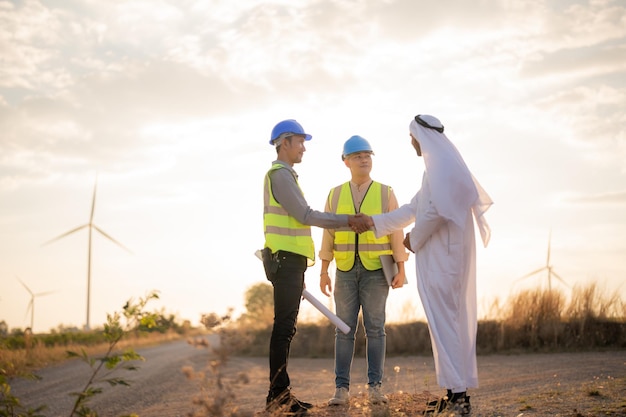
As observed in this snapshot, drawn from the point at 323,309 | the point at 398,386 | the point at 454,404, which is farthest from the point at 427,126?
the point at 398,386

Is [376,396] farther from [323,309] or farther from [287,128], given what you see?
[287,128]

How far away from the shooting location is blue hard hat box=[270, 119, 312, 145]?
6.63m

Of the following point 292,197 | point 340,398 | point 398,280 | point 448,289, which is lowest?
point 340,398

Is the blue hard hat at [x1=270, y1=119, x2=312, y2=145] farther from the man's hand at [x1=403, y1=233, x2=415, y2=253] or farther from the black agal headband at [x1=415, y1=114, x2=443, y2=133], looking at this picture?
the man's hand at [x1=403, y1=233, x2=415, y2=253]

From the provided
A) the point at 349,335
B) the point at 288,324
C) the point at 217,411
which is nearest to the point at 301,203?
the point at 288,324

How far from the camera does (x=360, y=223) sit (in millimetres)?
6910

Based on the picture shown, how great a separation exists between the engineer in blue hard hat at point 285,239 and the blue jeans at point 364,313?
0.63 m

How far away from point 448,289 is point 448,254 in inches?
11.7

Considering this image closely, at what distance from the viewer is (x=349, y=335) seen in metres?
7.10

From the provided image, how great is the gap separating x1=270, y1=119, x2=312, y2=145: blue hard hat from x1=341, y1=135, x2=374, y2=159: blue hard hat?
2.29 feet

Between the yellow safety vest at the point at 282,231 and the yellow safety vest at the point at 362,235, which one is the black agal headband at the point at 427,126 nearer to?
the yellow safety vest at the point at 362,235

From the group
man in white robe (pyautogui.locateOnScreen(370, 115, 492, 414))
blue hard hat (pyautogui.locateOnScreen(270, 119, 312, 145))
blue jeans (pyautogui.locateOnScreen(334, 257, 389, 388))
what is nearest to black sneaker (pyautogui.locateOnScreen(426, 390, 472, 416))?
man in white robe (pyautogui.locateOnScreen(370, 115, 492, 414))

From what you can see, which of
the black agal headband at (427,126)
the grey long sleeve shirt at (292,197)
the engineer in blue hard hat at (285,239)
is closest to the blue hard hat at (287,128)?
the engineer in blue hard hat at (285,239)

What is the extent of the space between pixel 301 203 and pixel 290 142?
584 mm
